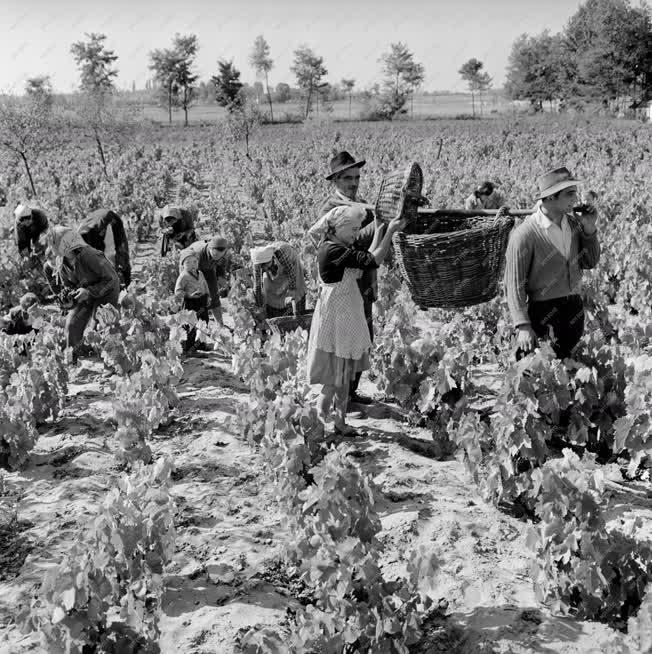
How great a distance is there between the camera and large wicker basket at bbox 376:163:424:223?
128 inches

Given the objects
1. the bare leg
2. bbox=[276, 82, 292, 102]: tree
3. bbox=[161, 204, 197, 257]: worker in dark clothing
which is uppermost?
bbox=[276, 82, 292, 102]: tree

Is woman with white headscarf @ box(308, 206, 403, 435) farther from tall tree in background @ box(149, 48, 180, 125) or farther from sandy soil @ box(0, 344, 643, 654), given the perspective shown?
tall tree in background @ box(149, 48, 180, 125)

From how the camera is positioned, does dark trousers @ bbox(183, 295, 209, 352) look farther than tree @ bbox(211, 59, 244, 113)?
No

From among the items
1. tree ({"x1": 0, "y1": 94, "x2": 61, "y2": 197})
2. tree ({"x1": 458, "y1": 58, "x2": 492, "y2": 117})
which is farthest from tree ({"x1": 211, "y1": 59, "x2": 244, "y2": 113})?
tree ({"x1": 0, "y1": 94, "x2": 61, "y2": 197})

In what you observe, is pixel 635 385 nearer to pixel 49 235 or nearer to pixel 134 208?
pixel 49 235

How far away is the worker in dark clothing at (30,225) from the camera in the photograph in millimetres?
6230

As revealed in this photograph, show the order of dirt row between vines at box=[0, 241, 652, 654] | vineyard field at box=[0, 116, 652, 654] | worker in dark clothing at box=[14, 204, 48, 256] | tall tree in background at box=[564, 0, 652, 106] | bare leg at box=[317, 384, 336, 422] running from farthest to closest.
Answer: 1. tall tree in background at box=[564, 0, 652, 106]
2. worker in dark clothing at box=[14, 204, 48, 256]
3. bare leg at box=[317, 384, 336, 422]
4. dirt row between vines at box=[0, 241, 652, 654]
5. vineyard field at box=[0, 116, 652, 654]

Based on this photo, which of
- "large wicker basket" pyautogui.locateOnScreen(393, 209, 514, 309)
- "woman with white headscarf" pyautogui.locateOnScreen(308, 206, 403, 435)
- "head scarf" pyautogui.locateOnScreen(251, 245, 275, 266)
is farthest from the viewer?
"head scarf" pyautogui.locateOnScreen(251, 245, 275, 266)

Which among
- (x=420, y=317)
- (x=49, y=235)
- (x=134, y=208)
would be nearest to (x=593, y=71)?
(x=134, y=208)

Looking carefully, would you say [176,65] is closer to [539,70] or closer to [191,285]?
[539,70]

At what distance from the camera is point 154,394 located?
4.43 m

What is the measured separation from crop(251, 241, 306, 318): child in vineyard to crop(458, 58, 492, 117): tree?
58647 mm

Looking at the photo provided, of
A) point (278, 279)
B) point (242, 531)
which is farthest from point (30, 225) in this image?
point (242, 531)

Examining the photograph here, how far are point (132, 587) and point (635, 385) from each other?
8.02ft
